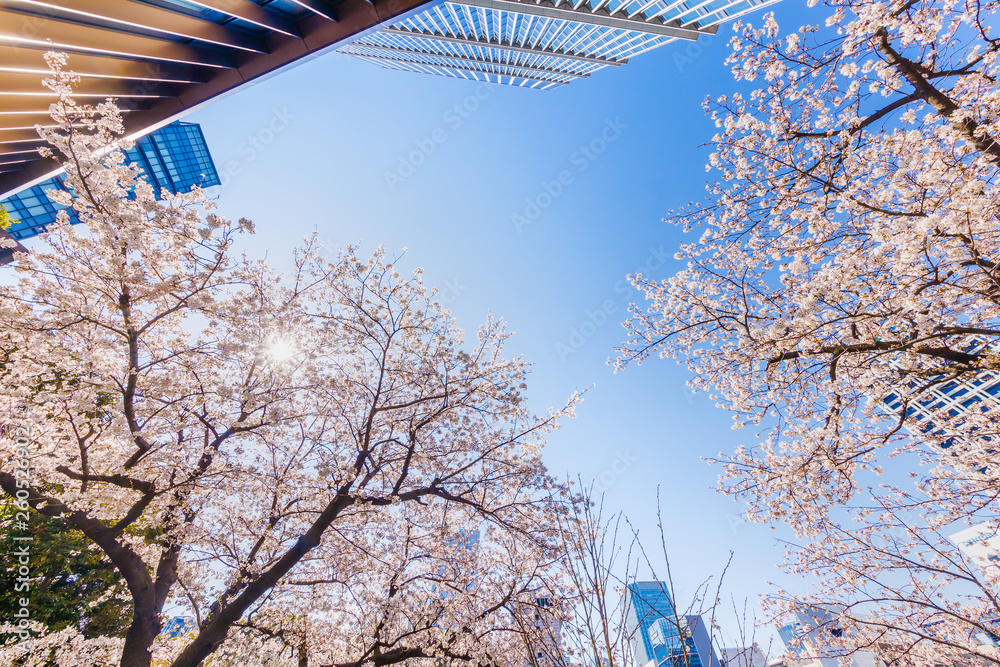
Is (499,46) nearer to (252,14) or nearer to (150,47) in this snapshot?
(252,14)

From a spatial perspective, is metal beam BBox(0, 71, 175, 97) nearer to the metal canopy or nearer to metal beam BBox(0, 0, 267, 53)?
the metal canopy

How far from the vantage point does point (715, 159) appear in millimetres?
7285

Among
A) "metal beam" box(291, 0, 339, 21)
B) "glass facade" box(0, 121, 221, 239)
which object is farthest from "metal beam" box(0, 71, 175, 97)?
"glass facade" box(0, 121, 221, 239)

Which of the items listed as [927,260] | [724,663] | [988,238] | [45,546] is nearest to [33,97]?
[45,546]

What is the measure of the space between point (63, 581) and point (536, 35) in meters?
64.5

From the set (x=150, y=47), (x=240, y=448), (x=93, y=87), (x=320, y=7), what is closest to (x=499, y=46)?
(x=320, y=7)

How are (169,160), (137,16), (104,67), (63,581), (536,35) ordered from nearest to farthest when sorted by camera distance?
(137,16) < (104,67) < (63,581) < (536,35) < (169,160)

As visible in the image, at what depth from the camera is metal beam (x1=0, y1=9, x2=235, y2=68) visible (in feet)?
21.3

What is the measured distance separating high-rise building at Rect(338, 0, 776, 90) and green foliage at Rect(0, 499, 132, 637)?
30.1m

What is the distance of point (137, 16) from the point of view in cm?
723

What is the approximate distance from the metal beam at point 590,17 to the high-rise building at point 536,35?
86 millimetres

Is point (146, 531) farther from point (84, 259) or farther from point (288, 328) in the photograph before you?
point (84, 259)

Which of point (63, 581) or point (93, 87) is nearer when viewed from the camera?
point (93, 87)

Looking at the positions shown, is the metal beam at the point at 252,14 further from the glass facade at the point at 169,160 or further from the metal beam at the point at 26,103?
the glass facade at the point at 169,160
